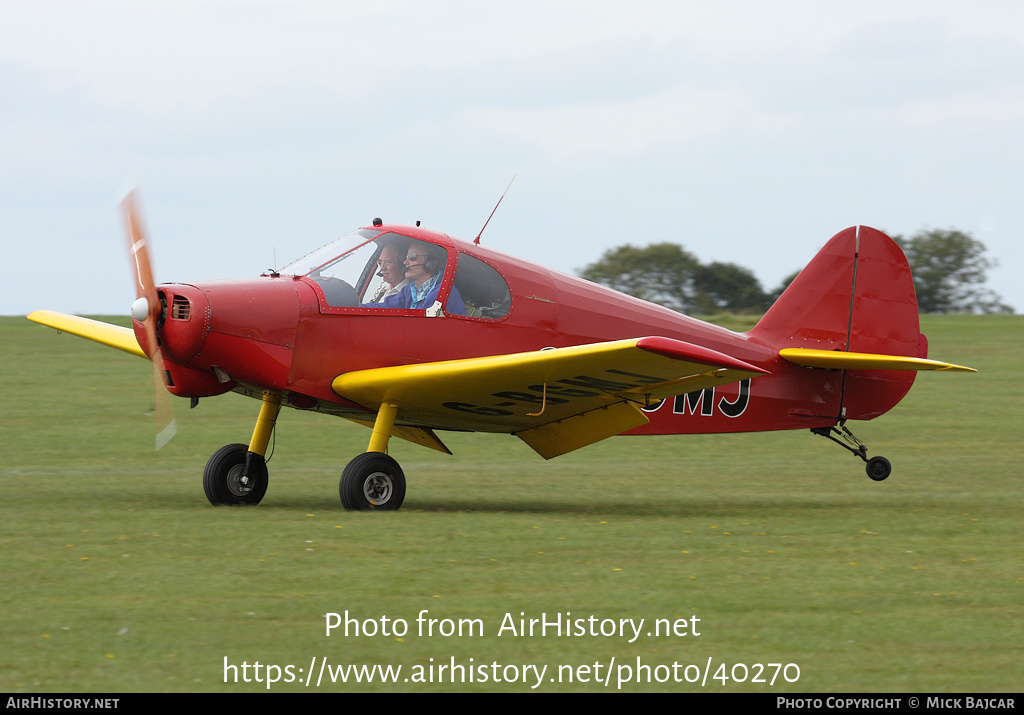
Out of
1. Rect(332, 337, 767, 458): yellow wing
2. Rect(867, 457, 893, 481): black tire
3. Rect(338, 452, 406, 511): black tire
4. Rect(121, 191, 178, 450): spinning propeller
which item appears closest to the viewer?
Rect(332, 337, 767, 458): yellow wing

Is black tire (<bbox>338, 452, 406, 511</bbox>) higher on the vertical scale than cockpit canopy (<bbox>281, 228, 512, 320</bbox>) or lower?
lower

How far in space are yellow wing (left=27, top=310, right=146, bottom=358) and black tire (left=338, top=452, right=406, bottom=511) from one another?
10.2 feet

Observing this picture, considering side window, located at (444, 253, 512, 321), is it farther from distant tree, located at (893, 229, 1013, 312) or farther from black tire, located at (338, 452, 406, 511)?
distant tree, located at (893, 229, 1013, 312)

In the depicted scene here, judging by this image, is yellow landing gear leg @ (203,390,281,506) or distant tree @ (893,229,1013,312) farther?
distant tree @ (893,229,1013,312)

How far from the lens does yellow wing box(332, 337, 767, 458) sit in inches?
359

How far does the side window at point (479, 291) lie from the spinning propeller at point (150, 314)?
2474mm

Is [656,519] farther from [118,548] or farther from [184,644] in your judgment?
[184,644]

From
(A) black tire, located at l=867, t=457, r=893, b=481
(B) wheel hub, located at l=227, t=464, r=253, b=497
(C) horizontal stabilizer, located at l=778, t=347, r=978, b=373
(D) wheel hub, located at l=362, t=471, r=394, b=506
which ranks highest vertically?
(C) horizontal stabilizer, located at l=778, t=347, r=978, b=373

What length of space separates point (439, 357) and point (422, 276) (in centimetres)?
73

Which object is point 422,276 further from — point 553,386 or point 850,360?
point 850,360

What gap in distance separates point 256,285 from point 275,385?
0.86 metres

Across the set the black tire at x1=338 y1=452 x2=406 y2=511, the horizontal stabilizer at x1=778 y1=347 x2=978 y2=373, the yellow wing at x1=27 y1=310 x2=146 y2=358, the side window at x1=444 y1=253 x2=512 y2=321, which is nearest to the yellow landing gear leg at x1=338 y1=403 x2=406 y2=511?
the black tire at x1=338 y1=452 x2=406 y2=511

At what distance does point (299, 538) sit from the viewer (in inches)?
337
